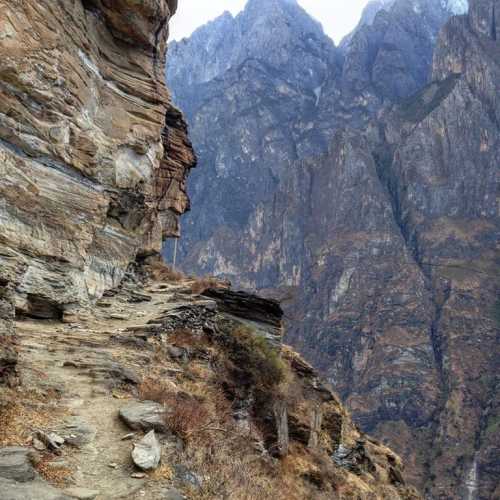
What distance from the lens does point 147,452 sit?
8297 millimetres

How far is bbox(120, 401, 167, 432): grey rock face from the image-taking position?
9414mm

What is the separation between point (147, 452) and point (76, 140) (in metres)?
16.4

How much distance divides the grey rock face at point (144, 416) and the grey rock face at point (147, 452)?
579 mm

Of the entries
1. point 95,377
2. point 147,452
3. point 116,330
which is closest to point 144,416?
point 147,452

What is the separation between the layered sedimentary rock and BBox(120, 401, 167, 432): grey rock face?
3.71 m

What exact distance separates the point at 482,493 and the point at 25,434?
382 ft

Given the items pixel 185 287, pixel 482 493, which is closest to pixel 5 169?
pixel 185 287

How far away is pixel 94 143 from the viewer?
23375mm

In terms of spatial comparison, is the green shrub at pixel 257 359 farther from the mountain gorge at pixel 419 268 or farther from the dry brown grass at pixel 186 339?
the mountain gorge at pixel 419 268

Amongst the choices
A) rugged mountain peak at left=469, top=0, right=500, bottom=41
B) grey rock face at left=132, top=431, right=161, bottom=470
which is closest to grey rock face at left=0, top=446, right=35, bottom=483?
grey rock face at left=132, top=431, right=161, bottom=470

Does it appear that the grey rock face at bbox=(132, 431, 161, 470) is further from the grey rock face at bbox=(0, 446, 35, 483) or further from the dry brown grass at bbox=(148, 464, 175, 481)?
the grey rock face at bbox=(0, 446, 35, 483)

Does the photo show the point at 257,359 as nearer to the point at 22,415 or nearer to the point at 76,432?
the point at 76,432

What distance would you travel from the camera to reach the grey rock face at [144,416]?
941 cm

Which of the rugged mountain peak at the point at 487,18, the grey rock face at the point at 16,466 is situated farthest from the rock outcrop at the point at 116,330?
the rugged mountain peak at the point at 487,18
